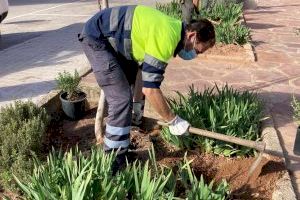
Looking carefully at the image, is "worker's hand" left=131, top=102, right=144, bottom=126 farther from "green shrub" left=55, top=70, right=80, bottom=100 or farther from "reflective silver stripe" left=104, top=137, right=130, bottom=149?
"reflective silver stripe" left=104, top=137, right=130, bottom=149

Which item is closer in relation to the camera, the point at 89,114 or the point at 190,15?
the point at 89,114

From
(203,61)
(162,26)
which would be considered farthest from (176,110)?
(203,61)

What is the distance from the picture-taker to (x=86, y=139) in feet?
14.0

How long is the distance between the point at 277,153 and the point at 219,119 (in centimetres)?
60

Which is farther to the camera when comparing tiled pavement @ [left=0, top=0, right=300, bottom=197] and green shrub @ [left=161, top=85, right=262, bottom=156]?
tiled pavement @ [left=0, top=0, right=300, bottom=197]

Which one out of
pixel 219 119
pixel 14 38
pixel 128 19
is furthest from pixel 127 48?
pixel 14 38

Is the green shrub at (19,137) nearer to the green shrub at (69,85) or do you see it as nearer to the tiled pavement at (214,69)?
the green shrub at (69,85)

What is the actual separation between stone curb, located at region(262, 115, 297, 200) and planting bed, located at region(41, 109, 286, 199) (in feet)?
0.19

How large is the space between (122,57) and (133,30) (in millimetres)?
365

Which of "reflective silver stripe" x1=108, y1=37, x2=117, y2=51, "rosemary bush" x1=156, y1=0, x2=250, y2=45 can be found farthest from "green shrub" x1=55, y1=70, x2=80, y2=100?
"rosemary bush" x1=156, y1=0, x2=250, y2=45

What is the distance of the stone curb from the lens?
3164mm

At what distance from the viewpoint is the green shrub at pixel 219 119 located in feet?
12.2

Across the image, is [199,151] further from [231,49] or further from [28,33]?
[28,33]

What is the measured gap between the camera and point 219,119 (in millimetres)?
3811
